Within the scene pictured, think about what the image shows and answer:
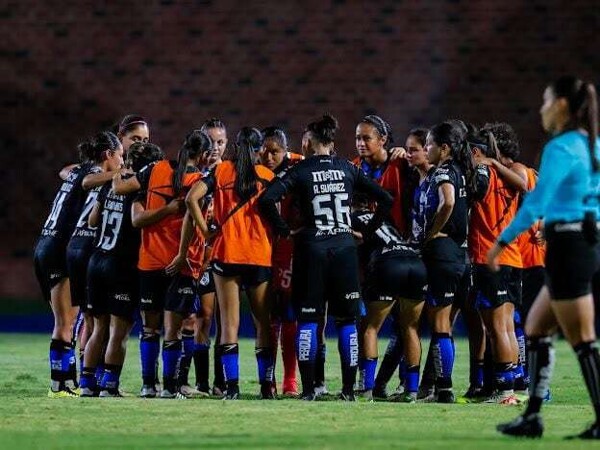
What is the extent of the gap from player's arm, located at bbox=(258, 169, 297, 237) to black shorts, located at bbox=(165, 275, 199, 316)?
77 centimetres

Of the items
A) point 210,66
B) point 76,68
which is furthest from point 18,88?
point 210,66

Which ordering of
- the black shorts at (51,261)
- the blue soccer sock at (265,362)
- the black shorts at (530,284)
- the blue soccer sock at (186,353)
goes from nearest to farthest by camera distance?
1. the blue soccer sock at (265,362)
2. the blue soccer sock at (186,353)
3. the black shorts at (51,261)
4. the black shorts at (530,284)

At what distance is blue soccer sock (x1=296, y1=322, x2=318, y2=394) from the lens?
873 cm

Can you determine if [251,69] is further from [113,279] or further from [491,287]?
[491,287]

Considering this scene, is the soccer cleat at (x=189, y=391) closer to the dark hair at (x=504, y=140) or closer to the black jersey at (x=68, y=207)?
the black jersey at (x=68, y=207)

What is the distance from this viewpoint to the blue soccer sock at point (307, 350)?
8727 mm

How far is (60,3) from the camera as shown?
17.7m

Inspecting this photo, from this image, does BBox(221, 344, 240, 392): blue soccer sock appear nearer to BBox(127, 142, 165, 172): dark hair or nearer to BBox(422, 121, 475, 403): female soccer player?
BBox(422, 121, 475, 403): female soccer player

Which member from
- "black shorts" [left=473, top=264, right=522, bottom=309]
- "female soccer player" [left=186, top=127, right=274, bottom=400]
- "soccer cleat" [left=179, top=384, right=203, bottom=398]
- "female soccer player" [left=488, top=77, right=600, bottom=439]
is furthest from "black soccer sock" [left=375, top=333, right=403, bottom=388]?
"female soccer player" [left=488, top=77, right=600, bottom=439]

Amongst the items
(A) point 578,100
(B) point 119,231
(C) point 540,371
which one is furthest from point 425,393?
(A) point 578,100

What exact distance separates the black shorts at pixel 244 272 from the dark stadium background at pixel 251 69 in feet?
27.2

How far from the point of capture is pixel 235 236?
887 cm

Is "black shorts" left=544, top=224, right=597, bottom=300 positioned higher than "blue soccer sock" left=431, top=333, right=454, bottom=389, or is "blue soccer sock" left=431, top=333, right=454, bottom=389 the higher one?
"black shorts" left=544, top=224, right=597, bottom=300

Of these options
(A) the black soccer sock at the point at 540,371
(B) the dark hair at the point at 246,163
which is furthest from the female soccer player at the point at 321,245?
(A) the black soccer sock at the point at 540,371
